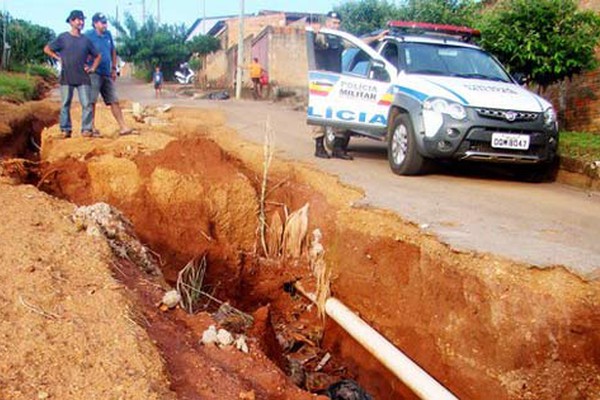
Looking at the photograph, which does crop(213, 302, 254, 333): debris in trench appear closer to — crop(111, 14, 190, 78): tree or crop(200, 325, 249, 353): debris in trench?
crop(200, 325, 249, 353): debris in trench

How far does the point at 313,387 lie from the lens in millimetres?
5320

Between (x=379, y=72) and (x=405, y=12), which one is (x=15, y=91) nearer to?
(x=405, y=12)

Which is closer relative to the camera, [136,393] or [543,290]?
[136,393]

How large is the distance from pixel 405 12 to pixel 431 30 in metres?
9.26

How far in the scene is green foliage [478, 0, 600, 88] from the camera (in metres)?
9.82

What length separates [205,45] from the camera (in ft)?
140

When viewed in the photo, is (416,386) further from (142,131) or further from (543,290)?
(142,131)

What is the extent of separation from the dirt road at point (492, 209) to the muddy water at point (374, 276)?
22 centimetres

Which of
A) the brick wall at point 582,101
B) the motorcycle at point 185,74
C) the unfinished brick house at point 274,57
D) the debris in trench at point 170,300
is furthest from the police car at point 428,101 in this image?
the motorcycle at point 185,74

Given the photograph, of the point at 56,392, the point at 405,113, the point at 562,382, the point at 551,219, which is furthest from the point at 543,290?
the point at 405,113

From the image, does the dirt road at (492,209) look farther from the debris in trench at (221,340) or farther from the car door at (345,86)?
the debris in trench at (221,340)

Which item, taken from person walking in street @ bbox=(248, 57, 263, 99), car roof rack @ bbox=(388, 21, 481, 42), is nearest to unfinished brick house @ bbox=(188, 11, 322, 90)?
person walking in street @ bbox=(248, 57, 263, 99)

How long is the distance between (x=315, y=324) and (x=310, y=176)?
79.6 inches

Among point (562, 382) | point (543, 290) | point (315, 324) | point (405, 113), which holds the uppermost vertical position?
point (405, 113)
